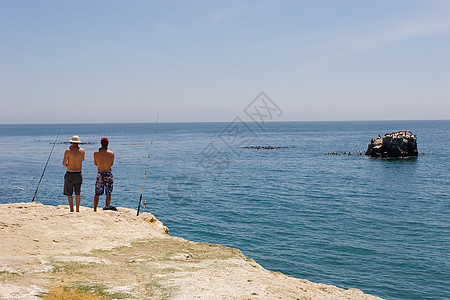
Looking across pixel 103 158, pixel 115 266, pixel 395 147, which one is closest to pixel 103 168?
pixel 103 158

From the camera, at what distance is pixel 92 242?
8.78 m

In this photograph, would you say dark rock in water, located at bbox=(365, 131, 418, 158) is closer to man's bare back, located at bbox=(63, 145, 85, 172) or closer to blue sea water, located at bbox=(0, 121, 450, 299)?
blue sea water, located at bbox=(0, 121, 450, 299)

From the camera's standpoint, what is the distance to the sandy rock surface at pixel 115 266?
19.5ft

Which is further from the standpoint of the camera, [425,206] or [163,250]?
[425,206]

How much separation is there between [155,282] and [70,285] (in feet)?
4.59

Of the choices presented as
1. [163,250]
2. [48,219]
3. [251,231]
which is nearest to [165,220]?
[251,231]

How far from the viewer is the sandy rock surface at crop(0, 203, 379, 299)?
594 cm

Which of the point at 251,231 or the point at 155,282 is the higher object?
the point at 155,282

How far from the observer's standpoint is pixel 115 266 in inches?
286

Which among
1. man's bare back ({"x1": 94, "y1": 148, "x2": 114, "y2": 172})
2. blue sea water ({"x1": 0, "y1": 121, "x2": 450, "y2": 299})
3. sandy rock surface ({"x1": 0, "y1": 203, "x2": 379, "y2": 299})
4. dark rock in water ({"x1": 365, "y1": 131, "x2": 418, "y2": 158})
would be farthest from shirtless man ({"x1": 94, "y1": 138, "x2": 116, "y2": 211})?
dark rock in water ({"x1": 365, "y1": 131, "x2": 418, "y2": 158})

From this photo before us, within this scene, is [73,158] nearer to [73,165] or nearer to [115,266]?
[73,165]

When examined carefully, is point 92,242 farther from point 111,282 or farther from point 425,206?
point 425,206

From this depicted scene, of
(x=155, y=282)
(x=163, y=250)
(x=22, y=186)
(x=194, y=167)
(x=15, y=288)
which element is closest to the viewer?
(x=15, y=288)

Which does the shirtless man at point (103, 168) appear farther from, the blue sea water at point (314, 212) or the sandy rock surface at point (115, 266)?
the blue sea water at point (314, 212)
